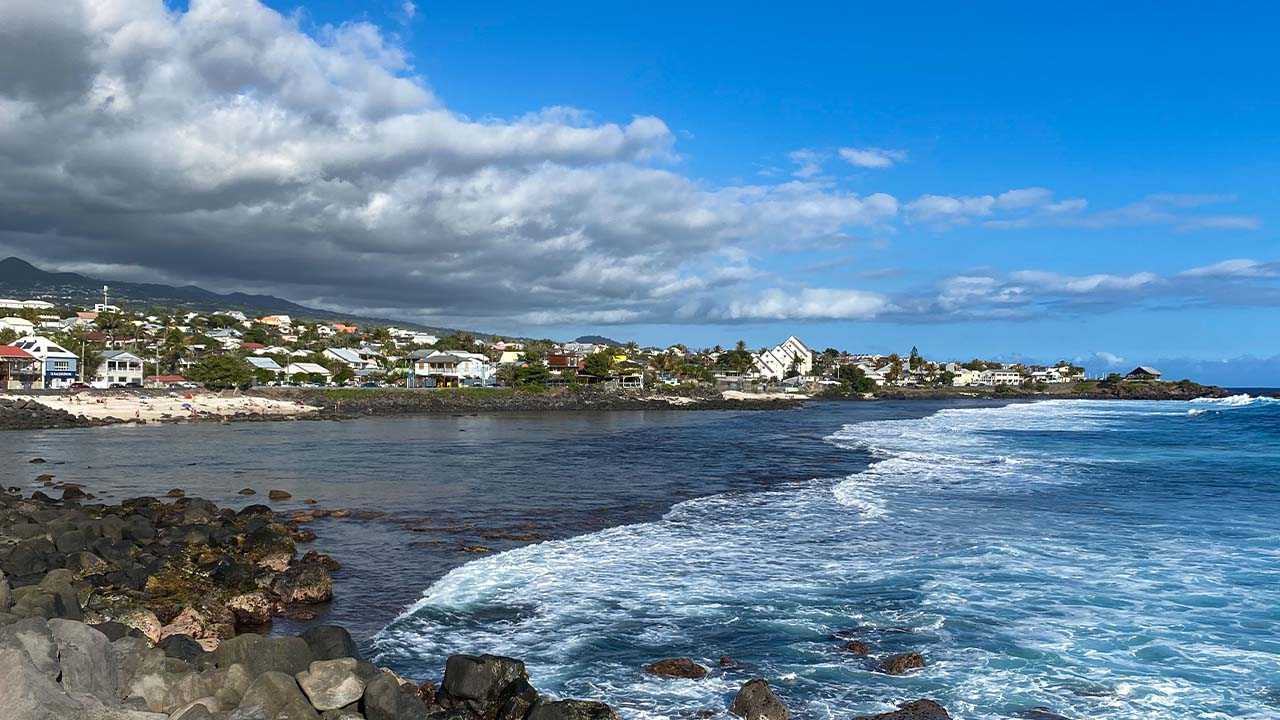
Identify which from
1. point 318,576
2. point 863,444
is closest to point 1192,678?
point 318,576

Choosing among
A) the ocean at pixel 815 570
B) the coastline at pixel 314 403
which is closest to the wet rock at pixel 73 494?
the ocean at pixel 815 570

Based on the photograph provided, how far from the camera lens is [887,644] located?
39.1ft

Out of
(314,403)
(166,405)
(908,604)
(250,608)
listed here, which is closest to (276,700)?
(250,608)

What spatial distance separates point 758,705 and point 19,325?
15738 cm

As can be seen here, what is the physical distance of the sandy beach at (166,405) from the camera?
62.0m

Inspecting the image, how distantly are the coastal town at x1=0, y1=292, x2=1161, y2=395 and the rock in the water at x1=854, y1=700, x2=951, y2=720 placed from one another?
9076 centimetres

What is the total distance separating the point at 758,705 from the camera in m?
9.29

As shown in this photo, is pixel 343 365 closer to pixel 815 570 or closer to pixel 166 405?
pixel 166 405

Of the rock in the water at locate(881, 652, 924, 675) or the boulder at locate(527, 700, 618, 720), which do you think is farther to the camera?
the rock in the water at locate(881, 652, 924, 675)

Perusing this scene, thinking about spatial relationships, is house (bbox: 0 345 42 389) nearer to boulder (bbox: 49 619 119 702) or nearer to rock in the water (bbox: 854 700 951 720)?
boulder (bbox: 49 619 119 702)

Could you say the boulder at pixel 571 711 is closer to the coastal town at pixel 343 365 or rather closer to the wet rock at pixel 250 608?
the wet rock at pixel 250 608

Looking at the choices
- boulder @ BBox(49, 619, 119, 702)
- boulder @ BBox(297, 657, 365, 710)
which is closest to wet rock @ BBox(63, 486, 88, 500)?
boulder @ BBox(49, 619, 119, 702)

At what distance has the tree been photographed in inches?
3433

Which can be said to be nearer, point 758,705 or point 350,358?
point 758,705
